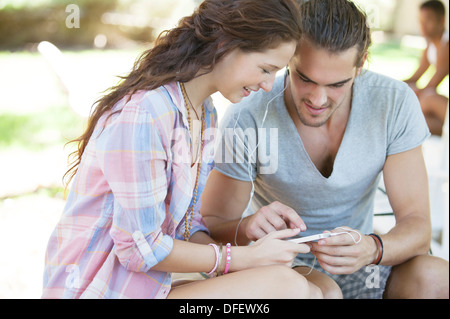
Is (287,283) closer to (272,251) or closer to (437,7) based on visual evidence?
(272,251)

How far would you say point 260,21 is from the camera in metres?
1.53

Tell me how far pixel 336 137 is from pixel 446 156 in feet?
3.62

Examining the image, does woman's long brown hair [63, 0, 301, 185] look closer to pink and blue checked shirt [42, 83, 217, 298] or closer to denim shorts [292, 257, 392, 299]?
pink and blue checked shirt [42, 83, 217, 298]

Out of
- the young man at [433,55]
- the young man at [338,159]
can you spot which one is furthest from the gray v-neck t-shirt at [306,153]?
the young man at [433,55]

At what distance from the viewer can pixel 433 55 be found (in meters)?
5.33

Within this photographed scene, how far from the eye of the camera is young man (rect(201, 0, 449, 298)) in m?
1.88

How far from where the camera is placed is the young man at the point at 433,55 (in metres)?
4.80

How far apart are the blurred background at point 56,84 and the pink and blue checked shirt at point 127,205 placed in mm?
307

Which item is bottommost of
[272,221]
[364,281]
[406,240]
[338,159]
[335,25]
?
[364,281]

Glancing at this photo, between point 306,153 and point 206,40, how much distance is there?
620 millimetres

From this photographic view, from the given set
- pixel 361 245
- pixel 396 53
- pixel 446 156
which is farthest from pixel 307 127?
pixel 396 53

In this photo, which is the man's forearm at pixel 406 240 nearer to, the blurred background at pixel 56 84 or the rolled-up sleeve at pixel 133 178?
the blurred background at pixel 56 84

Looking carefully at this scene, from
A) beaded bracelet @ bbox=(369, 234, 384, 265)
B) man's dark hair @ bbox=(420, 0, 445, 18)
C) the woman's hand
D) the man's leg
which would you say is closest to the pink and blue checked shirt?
the woman's hand

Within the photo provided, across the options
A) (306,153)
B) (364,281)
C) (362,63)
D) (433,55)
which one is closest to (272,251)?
(306,153)
